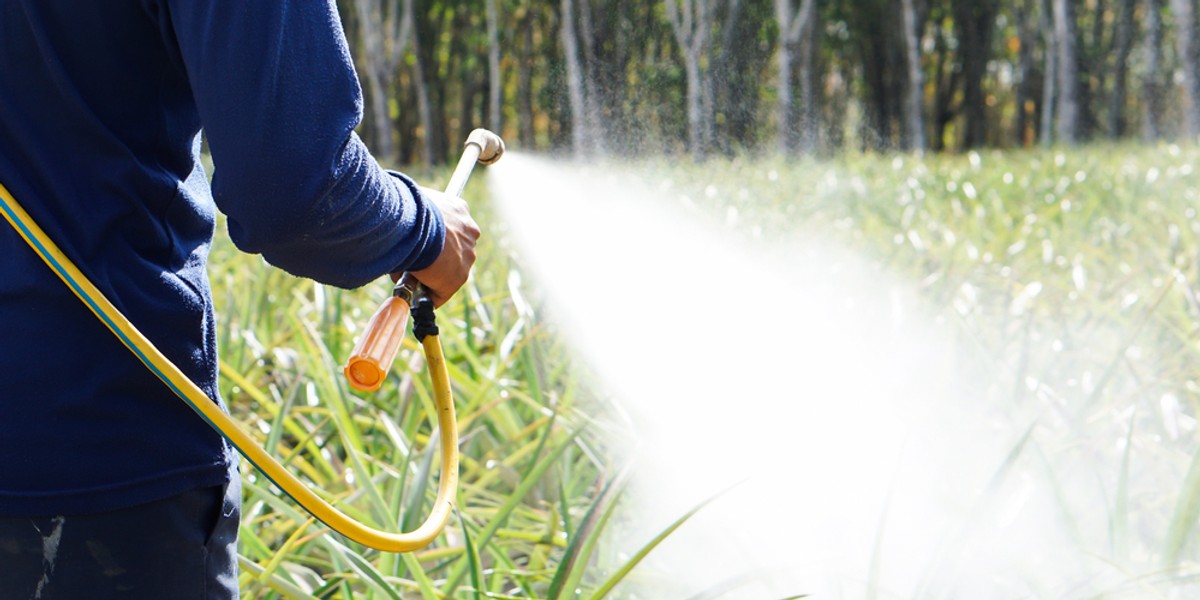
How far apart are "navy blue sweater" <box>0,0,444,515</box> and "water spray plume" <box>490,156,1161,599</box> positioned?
2.56 feet

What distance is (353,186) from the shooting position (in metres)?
1.07

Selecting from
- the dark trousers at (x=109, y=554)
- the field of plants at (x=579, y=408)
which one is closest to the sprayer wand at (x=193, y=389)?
the dark trousers at (x=109, y=554)

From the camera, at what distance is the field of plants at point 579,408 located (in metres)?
1.81

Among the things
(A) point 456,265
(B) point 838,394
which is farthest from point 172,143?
(B) point 838,394

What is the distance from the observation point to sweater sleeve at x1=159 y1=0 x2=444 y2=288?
37.9 inches

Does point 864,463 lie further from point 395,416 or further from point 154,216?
point 154,216

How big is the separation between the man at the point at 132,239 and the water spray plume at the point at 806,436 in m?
0.76

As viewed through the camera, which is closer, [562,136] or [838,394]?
[838,394]

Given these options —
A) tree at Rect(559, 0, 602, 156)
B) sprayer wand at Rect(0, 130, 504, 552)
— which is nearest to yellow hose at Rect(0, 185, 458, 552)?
sprayer wand at Rect(0, 130, 504, 552)

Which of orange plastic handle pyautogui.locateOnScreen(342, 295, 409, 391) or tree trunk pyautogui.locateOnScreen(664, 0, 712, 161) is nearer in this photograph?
orange plastic handle pyautogui.locateOnScreen(342, 295, 409, 391)

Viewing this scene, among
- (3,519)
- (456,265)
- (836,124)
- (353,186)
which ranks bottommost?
(836,124)

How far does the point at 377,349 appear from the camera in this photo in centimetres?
113

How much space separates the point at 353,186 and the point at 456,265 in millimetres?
210

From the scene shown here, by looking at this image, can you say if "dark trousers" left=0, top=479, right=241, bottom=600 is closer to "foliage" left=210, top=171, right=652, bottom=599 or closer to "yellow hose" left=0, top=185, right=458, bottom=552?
"yellow hose" left=0, top=185, right=458, bottom=552
